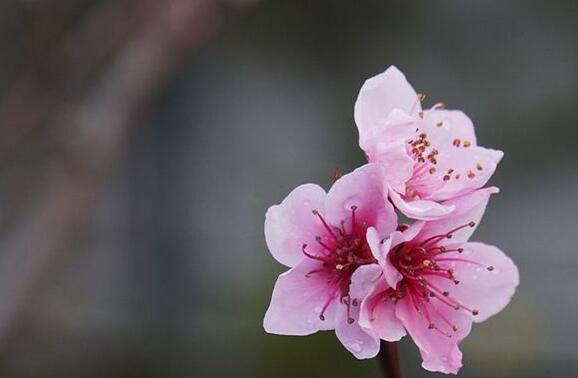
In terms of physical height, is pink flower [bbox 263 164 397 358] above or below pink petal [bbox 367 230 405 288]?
above

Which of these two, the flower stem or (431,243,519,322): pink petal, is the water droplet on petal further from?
(431,243,519,322): pink petal

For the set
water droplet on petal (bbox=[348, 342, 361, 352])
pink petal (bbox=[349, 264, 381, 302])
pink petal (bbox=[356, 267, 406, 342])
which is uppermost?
pink petal (bbox=[349, 264, 381, 302])

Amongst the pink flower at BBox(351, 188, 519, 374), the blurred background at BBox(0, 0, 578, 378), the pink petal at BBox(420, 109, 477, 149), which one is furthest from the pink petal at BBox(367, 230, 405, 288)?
the blurred background at BBox(0, 0, 578, 378)

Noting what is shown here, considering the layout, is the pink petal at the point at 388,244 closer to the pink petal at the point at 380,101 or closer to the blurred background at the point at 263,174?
the pink petal at the point at 380,101

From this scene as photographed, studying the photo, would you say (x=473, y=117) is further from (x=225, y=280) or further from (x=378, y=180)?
(x=378, y=180)

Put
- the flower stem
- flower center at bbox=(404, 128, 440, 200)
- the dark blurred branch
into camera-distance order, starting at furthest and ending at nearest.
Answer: the dark blurred branch < flower center at bbox=(404, 128, 440, 200) < the flower stem

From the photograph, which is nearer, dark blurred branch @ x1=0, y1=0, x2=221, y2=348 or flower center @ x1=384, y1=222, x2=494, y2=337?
flower center @ x1=384, y1=222, x2=494, y2=337

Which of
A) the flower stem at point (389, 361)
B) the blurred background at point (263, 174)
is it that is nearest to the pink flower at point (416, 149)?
the flower stem at point (389, 361)

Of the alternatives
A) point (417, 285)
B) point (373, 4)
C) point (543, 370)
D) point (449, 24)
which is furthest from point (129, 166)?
point (417, 285)
